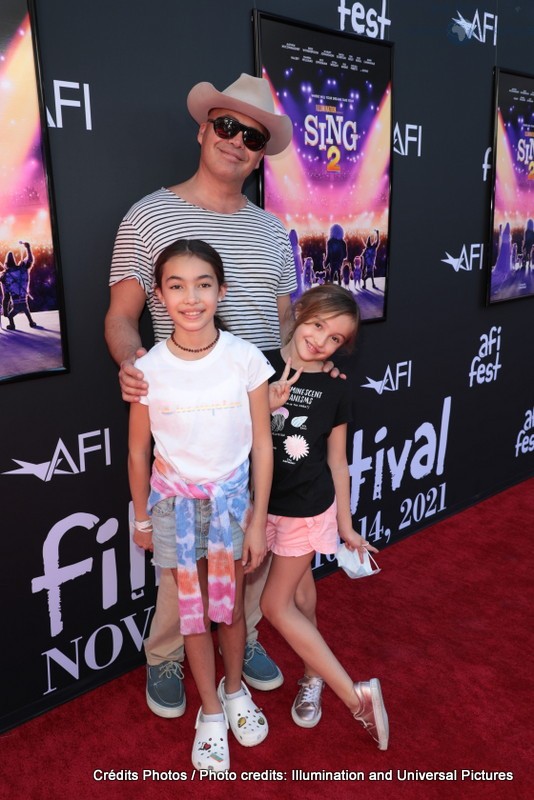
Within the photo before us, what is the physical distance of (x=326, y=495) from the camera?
6.23 feet

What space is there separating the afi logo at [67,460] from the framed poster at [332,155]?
38.4 inches

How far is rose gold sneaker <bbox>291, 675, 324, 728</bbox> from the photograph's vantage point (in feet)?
6.76

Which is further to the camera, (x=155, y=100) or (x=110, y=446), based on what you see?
(x=110, y=446)

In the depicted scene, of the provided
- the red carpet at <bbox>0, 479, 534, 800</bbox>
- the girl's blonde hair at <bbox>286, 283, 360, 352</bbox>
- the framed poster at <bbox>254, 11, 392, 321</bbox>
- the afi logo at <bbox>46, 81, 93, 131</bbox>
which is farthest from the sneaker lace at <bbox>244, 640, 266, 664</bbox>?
the afi logo at <bbox>46, 81, 93, 131</bbox>

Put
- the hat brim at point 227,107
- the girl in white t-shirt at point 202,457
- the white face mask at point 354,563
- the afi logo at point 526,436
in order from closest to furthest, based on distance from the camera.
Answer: the girl in white t-shirt at point 202,457, the hat brim at point 227,107, the white face mask at point 354,563, the afi logo at point 526,436

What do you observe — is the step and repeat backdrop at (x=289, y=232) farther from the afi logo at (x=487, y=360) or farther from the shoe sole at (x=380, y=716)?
the shoe sole at (x=380, y=716)

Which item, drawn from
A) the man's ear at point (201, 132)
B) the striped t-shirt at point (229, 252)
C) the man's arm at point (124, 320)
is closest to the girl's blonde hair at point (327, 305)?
the striped t-shirt at point (229, 252)

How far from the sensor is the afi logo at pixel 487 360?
3516 mm

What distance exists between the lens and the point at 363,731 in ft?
6.72

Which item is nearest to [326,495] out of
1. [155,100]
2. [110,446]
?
[110,446]

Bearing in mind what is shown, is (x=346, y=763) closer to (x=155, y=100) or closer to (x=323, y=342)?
(x=323, y=342)

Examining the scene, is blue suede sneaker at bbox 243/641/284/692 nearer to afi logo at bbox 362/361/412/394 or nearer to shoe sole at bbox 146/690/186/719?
shoe sole at bbox 146/690/186/719

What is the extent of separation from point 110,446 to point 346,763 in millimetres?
1198

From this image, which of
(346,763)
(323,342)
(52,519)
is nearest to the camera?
(323,342)
